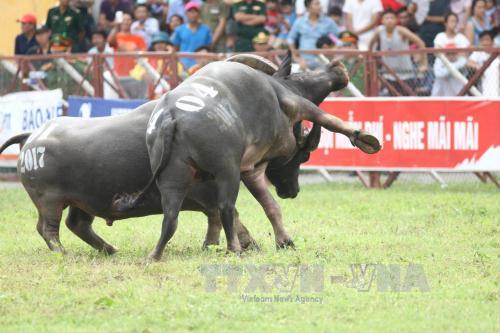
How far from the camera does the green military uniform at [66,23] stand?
20.3 metres

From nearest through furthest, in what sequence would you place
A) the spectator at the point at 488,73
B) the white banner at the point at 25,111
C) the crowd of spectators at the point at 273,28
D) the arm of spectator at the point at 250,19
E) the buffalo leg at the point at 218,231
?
the buffalo leg at the point at 218,231 → the spectator at the point at 488,73 → the crowd of spectators at the point at 273,28 → the white banner at the point at 25,111 → the arm of spectator at the point at 250,19

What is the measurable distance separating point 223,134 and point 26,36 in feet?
40.1

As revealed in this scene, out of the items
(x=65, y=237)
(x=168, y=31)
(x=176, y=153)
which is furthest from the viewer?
(x=168, y=31)

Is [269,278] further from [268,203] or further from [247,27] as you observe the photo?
[247,27]

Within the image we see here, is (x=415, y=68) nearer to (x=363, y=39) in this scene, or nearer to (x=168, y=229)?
(x=363, y=39)

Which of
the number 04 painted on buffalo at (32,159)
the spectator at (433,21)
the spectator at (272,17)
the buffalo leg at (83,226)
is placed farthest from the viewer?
the spectator at (272,17)

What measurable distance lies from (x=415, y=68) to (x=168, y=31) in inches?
238

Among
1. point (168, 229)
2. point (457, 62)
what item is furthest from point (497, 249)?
point (457, 62)

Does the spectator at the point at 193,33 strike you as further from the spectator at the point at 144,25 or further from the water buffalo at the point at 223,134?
the water buffalo at the point at 223,134

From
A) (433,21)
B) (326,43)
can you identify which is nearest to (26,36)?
(326,43)

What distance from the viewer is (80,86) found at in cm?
1778

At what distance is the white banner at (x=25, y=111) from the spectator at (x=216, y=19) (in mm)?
3164

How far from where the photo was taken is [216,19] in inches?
787

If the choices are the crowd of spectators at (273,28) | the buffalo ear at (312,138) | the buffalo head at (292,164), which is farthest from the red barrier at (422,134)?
the buffalo ear at (312,138)
